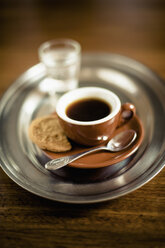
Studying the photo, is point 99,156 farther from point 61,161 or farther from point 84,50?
point 84,50

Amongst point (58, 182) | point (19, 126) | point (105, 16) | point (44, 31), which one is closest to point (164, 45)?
point (105, 16)

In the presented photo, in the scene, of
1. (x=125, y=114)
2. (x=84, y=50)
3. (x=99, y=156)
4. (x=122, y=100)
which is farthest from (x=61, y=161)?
(x=84, y=50)

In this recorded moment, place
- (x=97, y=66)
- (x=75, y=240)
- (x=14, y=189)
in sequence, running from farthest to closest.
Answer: (x=97, y=66), (x=14, y=189), (x=75, y=240)

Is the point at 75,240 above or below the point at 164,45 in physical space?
below

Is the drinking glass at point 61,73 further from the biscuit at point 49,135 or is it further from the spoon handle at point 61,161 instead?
the spoon handle at point 61,161

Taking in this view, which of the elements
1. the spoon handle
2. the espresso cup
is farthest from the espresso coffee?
the spoon handle

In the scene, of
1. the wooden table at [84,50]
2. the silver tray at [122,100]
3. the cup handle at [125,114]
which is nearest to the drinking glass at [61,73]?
the silver tray at [122,100]

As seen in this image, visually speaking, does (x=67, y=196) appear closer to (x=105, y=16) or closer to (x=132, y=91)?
(x=132, y=91)
